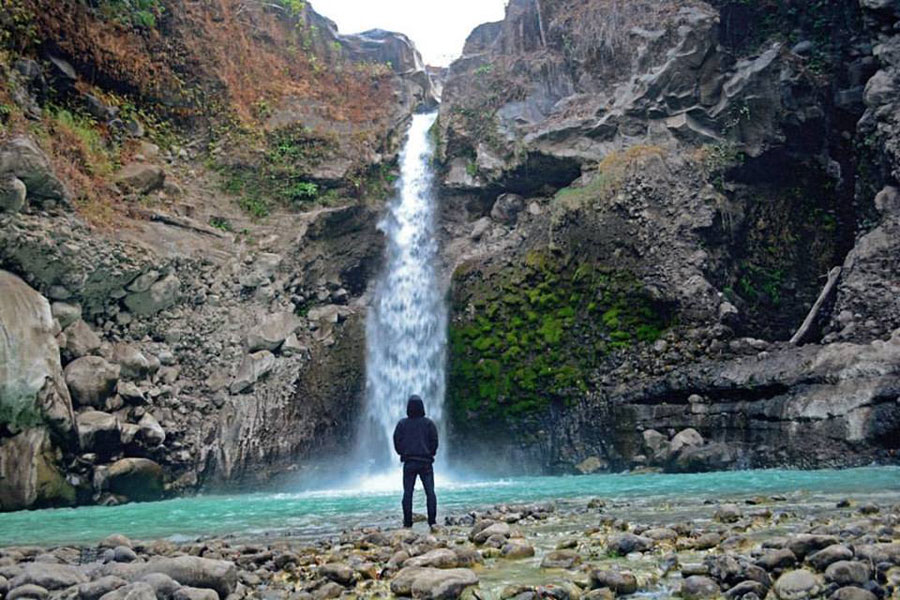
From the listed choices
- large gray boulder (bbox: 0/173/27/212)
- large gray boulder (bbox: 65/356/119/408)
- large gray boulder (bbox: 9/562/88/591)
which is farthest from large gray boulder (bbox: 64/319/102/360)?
large gray boulder (bbox: 9/562/88/591)

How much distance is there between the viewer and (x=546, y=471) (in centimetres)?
1658

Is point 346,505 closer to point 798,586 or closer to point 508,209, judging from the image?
point 798,586

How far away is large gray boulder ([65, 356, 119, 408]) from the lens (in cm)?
1398

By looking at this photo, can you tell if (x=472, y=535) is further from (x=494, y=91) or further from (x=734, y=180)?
(x=494, y=91)

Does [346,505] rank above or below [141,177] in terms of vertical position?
below

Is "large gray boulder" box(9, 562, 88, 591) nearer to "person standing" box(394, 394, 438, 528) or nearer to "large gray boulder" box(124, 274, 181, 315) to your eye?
"person standing" box(394, 394, 438, 528)

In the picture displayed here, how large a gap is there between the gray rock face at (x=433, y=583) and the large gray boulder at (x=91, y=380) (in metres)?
11.8

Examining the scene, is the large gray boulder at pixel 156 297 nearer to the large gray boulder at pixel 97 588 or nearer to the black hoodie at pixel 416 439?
the black hoodie at pixel 416 439

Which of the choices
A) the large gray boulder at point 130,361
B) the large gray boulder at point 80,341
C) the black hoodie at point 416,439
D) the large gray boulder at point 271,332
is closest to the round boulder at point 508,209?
the large gray boulder at point 271,332

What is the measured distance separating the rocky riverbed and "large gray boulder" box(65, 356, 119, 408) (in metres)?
7.85

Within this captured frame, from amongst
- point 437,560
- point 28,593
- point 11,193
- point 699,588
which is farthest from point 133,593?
point 11,193

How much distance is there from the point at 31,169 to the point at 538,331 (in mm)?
12006

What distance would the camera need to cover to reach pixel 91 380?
14.1m

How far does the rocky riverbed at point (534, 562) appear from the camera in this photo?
3832mm
